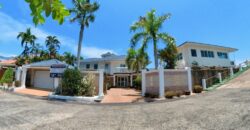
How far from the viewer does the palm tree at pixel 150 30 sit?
24.0m

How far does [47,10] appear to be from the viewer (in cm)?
218

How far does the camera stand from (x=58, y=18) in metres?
2.31

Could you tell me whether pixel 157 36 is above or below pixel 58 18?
above

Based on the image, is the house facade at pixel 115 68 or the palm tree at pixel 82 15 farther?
the house facade at pixel 115 68

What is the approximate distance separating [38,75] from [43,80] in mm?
1461

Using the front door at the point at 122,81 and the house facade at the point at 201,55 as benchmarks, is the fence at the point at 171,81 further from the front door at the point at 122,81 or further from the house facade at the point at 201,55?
the front door at the point at 122,81

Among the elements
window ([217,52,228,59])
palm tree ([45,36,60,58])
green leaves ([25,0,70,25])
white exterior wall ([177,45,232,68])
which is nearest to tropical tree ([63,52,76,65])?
palm tree ([45,36,60,58])

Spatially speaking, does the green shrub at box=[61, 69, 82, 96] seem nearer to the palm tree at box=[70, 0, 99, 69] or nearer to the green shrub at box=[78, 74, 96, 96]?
the green shrub at box=[78, 74, 96, 96]

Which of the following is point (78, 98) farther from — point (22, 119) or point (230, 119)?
point (230, 119)

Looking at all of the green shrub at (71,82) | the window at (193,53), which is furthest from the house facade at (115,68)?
the green shrub at (71,82)

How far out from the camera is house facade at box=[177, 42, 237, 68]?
108ft

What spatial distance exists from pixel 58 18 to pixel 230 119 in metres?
8.72

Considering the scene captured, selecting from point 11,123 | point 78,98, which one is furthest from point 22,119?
point 78,98

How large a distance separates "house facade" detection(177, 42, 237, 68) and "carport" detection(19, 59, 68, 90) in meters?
19.5
